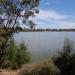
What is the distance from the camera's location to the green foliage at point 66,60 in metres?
15.1

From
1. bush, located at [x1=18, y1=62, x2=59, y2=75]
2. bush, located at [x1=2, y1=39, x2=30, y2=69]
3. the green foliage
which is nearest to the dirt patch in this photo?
bush, located at [x1=2, y1=39, x2=30, y2=69]

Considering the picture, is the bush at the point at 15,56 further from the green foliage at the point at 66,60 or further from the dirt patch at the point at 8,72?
the green foliage at the point at 66,60

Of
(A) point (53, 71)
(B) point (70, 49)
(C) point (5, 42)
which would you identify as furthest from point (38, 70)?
(C) point (5, 42)

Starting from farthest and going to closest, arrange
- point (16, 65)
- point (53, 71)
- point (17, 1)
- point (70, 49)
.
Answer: point (16, 65) < point (17, 1) < point (70, 49) < point (53, 71)

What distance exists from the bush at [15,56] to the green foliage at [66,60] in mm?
3865

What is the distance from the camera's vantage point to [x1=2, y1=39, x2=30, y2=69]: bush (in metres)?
18.8

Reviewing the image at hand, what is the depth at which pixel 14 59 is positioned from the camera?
62.8 ft

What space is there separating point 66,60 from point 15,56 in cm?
451

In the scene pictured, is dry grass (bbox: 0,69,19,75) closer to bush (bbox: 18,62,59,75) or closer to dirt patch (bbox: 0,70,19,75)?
dirt patch (bbox: 0,70,19,75)

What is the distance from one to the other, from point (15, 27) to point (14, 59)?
2.23m

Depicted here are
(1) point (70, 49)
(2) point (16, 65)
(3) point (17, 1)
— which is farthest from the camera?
(2) point (16, 65)

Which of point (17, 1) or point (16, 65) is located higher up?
point (17, 1)

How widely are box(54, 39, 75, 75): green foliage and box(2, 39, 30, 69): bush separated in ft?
12.7

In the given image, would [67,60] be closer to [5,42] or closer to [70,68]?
[70,68]
